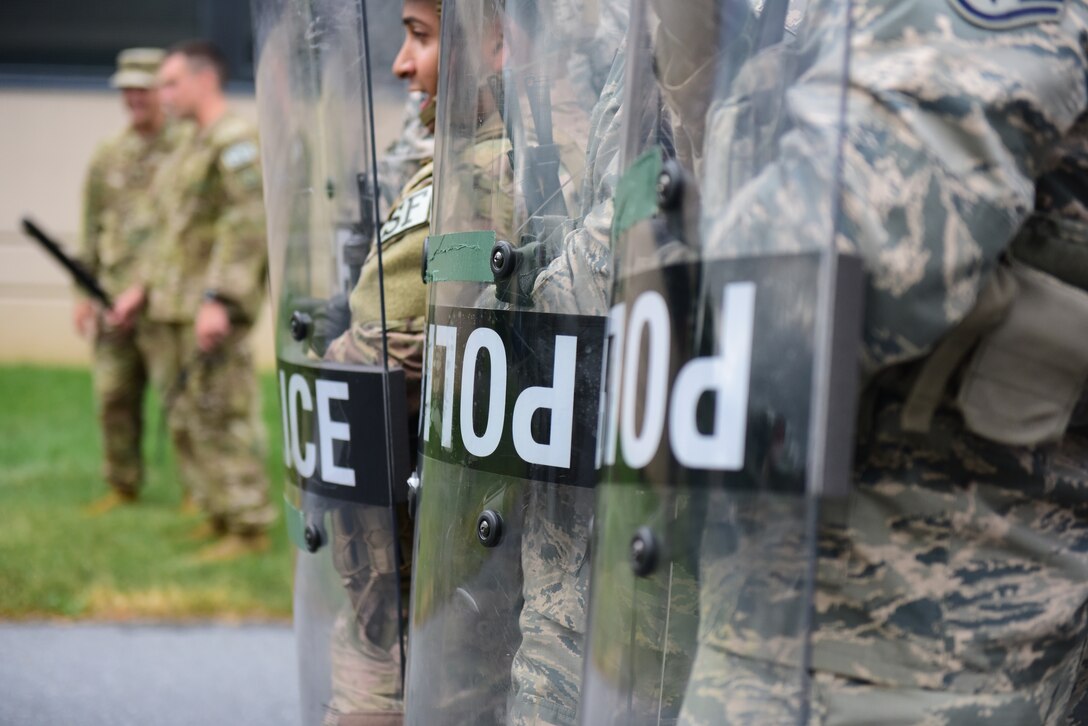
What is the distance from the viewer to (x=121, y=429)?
584 cm

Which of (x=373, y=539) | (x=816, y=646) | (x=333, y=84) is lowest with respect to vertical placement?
(x=373, y=539)

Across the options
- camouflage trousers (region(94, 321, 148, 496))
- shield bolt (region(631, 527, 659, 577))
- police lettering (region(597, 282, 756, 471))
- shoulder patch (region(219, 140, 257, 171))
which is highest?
shoulder patch (region(219, 140, 257, 171))

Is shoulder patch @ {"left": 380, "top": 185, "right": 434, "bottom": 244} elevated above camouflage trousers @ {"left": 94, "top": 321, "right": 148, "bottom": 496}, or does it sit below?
above

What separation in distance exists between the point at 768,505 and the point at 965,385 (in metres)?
0.25

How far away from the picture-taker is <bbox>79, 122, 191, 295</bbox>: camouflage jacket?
5719mm

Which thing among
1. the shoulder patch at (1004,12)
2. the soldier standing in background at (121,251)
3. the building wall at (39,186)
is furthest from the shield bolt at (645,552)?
the building wall at (39,186)

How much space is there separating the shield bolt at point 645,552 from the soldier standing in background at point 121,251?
4.82 meters

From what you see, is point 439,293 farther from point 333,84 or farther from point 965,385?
point 965,385

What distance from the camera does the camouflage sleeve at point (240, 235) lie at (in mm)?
4777

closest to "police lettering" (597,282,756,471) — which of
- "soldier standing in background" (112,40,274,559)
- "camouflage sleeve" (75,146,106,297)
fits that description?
"soldier standing in background" (112,40,274,559)

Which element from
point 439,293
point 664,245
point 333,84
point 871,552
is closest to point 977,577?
point 871,552

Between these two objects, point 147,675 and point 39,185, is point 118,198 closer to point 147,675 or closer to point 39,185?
point 147,675

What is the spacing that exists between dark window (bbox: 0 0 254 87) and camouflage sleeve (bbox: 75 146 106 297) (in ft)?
12.2

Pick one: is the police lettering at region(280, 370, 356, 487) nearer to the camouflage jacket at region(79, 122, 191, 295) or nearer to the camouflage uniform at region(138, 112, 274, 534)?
the camouflage uniform at region(138, 112, 274, 534)
